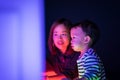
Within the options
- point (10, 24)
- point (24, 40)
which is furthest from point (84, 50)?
point (10, 24)

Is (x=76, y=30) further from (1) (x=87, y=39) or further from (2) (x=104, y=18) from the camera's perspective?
(2) (x=104, y=18)

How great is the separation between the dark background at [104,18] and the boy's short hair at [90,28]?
0.03 meters

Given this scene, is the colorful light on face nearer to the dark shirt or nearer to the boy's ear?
the dark shirt

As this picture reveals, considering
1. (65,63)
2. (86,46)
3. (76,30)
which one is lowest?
(65,63)

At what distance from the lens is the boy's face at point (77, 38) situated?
1304mm

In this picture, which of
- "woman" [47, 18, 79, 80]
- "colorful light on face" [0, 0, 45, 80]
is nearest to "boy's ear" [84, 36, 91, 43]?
"woman" [47, 18, 79, 80]

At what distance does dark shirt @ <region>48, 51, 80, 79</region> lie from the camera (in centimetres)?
131

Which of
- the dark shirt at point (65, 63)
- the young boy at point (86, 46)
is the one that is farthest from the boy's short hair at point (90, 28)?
the dark shirt at point (65, 63)

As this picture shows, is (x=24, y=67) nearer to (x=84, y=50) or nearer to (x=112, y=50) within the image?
(x=84, y=50)

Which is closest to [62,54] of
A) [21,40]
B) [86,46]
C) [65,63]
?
[65,63]

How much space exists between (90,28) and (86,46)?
0.38ft

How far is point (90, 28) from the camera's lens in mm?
1304

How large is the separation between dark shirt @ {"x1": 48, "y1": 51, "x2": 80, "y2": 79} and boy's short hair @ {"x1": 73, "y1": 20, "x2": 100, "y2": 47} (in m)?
0.14

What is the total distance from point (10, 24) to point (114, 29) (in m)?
0.68
